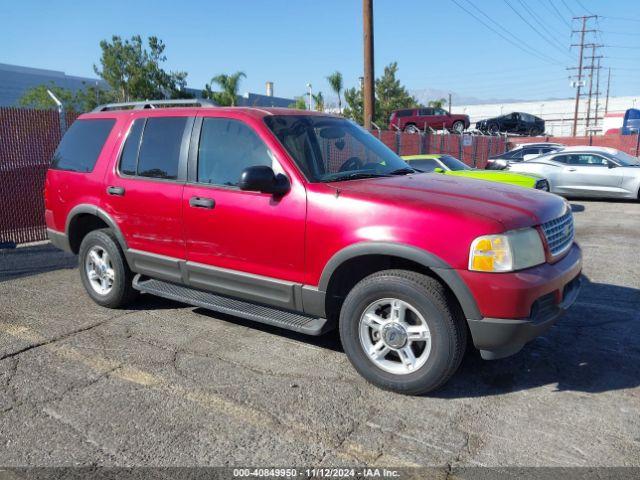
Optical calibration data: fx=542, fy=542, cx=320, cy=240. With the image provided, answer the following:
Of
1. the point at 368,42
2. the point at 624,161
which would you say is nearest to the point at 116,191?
the point at 368,42

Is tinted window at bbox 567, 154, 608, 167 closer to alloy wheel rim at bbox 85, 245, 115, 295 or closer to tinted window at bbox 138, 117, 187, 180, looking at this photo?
tinted window at bbox 138, 117, 187, 180

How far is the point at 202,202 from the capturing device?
14.1ft

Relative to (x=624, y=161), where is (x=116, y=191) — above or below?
above

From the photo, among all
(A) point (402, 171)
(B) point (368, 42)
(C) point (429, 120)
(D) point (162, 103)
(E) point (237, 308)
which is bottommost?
(E) point (237, 308)

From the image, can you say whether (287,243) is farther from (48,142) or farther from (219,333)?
(48,142)

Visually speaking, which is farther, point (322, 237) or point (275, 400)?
point (322, 237)

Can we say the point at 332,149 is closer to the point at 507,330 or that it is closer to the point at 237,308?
the point at 237,308

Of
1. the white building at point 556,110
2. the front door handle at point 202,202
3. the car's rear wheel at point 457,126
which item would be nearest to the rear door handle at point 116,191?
the front door handle at point 202,202

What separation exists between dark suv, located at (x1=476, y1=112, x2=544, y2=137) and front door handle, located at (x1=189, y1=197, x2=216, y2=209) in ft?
115

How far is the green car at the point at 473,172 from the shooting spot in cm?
1041

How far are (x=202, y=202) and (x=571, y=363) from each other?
10.1ft

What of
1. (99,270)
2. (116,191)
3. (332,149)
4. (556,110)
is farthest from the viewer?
(556,110)

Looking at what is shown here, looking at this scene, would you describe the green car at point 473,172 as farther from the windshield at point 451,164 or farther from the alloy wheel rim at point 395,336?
the alloy wheel rim at point 395,336

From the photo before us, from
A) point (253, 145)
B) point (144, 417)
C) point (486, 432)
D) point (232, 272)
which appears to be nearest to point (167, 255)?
point (232, 272)
